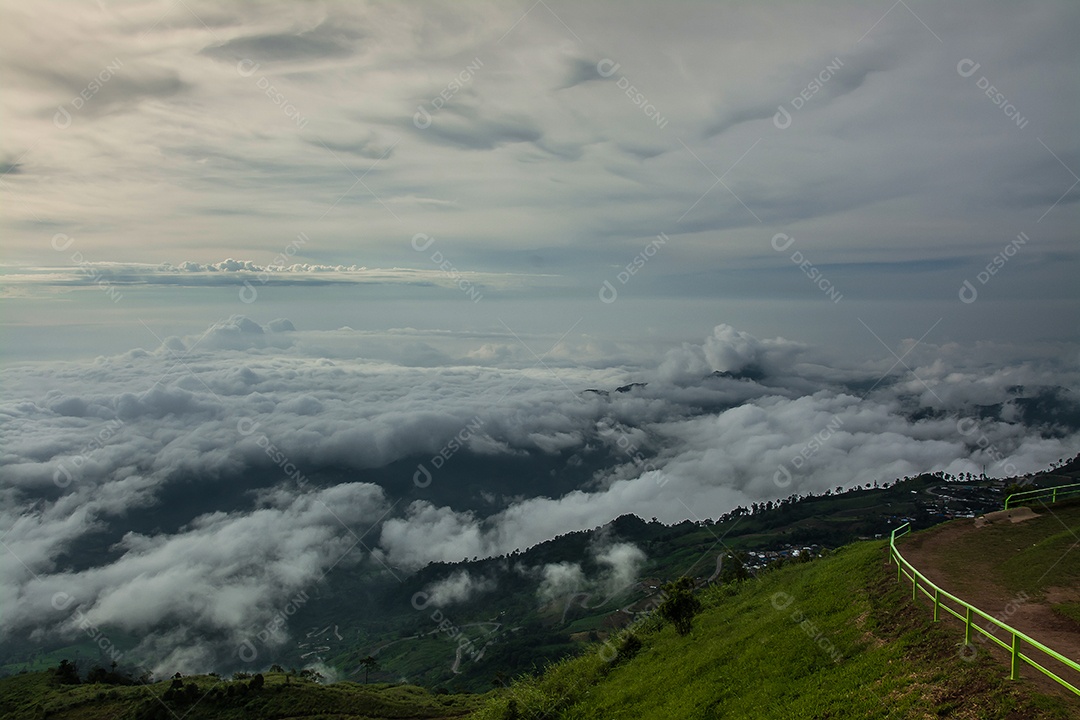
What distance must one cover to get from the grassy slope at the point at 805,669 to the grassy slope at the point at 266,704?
42.4 metres

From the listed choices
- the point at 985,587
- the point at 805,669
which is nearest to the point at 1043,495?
the point at 985,587

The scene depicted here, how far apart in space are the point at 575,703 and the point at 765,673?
13040 millimetres

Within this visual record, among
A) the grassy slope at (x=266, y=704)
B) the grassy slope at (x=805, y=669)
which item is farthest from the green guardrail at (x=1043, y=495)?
the grassy slope at (x=266, y=704)

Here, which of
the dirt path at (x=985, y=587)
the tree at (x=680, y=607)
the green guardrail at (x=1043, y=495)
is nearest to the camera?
the dirt path at (x=985, y=587)

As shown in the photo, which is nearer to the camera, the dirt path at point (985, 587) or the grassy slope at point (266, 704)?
the dirt path at point (985, 587)

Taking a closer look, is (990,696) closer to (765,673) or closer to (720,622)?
(765,673)

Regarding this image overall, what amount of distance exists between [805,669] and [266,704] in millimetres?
84751

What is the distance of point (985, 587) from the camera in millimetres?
26734

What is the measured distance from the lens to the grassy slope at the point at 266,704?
75750mm

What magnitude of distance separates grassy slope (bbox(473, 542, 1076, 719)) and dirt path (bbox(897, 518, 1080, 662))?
2.29 meters

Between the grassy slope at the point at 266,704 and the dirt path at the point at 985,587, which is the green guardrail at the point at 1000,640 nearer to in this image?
the dirt path at the point at 985,587

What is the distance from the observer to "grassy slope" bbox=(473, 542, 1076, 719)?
54.6ft

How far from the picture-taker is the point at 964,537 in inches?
1421

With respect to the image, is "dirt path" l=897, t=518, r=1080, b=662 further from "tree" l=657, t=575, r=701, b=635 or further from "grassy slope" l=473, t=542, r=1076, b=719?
"tree" l=657, t=575, r=701, b=635
